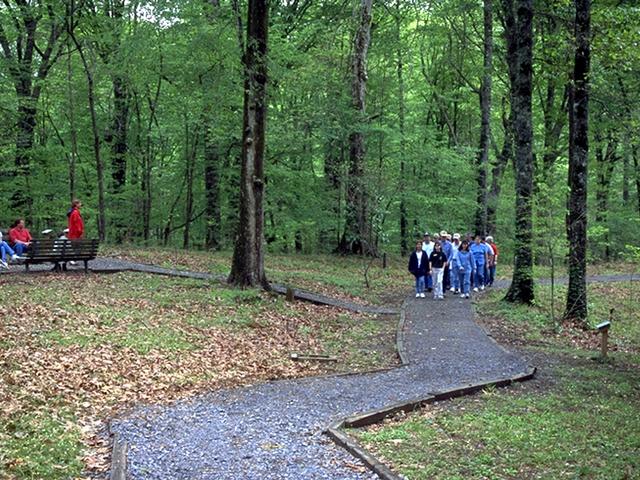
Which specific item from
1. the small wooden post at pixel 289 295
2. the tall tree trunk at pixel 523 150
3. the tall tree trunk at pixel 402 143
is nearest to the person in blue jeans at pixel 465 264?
the tall tree trunk at pixel 523 150

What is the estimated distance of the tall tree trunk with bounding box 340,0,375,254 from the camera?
18.3 m

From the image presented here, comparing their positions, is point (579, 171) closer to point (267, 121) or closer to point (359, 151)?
point (359, 151)

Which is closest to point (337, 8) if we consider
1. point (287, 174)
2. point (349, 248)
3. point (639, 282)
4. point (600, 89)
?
point (287, 174)

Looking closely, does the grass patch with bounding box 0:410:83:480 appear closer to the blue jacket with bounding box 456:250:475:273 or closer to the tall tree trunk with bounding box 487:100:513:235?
the blue jacket with bounding box 456:250:475:273

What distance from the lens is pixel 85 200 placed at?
23516 millimetres

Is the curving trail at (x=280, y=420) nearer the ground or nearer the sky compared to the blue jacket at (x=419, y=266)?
nearer the ground

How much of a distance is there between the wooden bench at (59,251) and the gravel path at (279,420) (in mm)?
8676

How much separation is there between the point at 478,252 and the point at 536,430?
11.5 m

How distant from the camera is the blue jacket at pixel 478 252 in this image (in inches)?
683

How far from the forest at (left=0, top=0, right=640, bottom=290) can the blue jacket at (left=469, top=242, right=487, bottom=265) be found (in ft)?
2.92

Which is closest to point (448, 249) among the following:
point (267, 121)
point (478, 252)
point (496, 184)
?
point (478, 252)

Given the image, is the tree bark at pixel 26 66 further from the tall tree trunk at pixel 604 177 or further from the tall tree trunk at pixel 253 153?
the tall tree trunk at pixel 604 177

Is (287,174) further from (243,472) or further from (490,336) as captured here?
(243,472)

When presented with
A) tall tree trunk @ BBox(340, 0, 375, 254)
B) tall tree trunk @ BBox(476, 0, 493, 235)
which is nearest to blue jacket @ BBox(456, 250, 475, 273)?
tall tree trunk @ BBox(340, 0, 375, 254)
